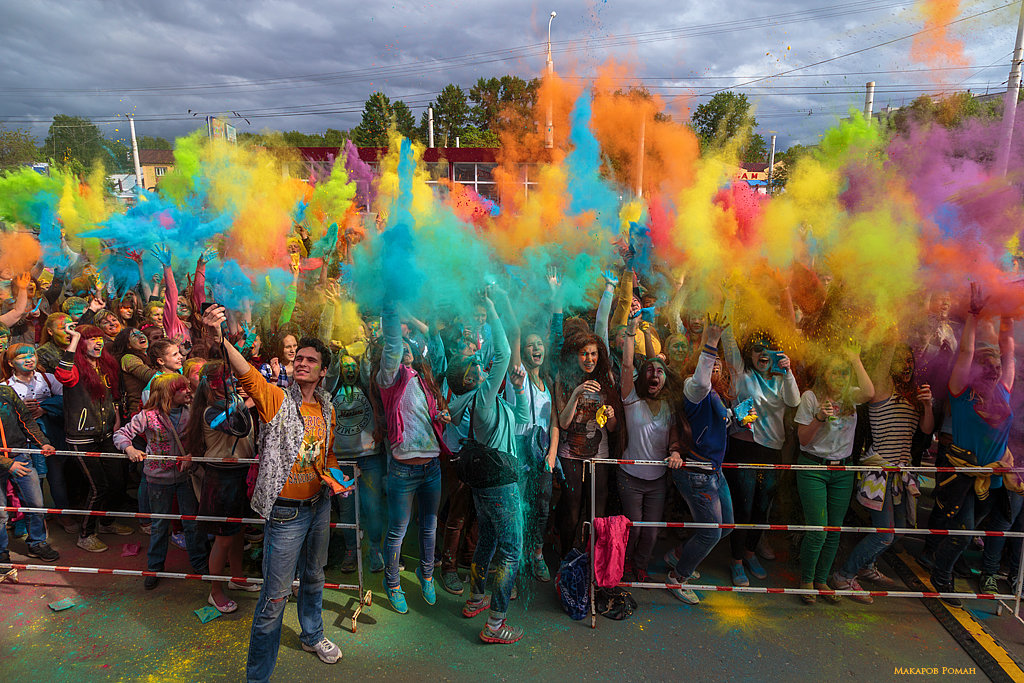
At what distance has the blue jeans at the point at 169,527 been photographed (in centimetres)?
411

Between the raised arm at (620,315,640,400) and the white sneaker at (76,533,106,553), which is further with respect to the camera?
the white sneaker at (76,533,106,553)

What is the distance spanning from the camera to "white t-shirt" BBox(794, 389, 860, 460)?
13.4 feet

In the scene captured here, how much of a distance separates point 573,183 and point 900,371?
535 cm

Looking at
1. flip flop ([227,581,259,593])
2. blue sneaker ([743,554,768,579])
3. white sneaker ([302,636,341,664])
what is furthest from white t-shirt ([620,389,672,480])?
flip flop ([227,581,259,593])

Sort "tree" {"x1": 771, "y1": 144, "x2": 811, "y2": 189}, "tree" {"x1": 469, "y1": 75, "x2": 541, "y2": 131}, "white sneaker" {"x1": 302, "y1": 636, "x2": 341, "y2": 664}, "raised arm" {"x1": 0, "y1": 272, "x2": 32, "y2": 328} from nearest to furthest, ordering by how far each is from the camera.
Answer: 1. "white sneaker" {"x1": 302, "y1": 636, "x2": 341, "y2": 664}
2. "tree" {"x1": 771, "y1": 144, "x2": 811, "y2": 189}
3. "raised arm" {"x1": 0, "y1": 272, "x2": 32, "y2": 328}
4. "tree" {"x1": 469, "y1": 75, "x2": 541, "y2": 131}

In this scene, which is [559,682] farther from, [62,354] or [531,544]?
[62,354]

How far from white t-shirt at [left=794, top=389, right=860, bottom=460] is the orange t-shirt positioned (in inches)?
130

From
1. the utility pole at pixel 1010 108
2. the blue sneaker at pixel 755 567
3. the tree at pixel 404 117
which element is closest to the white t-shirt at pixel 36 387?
the blue sneaker at pixel 755 567

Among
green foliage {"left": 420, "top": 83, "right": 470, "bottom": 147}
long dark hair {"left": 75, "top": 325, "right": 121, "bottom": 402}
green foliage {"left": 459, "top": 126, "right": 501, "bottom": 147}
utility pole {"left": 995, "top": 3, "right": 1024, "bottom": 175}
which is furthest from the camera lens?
green foliage {"left": 420, "top": 83, "right": 470, "bottom": 147}

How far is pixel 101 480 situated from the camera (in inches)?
186

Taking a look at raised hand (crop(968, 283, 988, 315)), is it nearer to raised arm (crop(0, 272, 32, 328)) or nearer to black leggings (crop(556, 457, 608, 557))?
black leggings (crop(556, 457, 608, 557))

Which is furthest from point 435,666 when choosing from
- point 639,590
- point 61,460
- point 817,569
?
point 61,460

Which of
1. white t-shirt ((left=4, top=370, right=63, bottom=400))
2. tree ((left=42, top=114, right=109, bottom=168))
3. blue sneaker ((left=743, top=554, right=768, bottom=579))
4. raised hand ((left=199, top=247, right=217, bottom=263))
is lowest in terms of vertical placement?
blue sneaker ((left=743, top=554, right=768, bottom=579))

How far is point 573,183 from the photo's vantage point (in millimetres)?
8500
